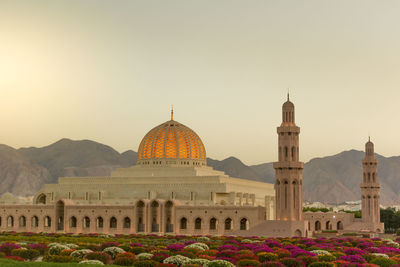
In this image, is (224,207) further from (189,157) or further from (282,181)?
(189,157)

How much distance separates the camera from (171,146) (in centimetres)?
7725

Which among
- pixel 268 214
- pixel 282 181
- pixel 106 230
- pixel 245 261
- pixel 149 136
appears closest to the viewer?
pixel 245 261

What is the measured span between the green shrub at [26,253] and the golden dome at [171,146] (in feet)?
144

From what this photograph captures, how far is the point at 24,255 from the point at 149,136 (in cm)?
4630

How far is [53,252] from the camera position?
111ft

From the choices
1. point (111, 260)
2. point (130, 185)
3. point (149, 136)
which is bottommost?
point (111, 260)

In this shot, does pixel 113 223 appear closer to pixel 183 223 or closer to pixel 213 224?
pixel 183 223

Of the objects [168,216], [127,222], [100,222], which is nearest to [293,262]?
[168,216]

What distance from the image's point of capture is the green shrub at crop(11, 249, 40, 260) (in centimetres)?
3247

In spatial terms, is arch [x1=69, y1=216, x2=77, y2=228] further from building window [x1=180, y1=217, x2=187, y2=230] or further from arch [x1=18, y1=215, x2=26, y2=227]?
building window [x1=180, y1=217, x2=187, y2=230]

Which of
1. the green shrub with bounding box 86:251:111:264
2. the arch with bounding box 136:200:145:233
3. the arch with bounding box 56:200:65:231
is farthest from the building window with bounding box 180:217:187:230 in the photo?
the green shrub with bounding box 86:251:111:264

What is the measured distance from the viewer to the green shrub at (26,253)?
107 feet

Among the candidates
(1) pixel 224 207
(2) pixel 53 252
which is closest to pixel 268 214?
(1) pixel 224 207

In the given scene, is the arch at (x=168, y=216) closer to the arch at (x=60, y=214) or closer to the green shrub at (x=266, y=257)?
the arch at (x=60, y=214)
